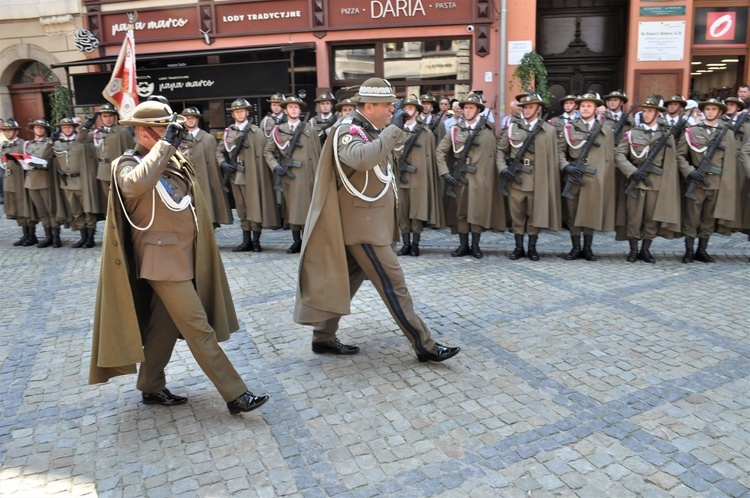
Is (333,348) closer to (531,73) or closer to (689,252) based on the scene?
(689,252)

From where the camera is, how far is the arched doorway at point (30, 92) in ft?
55.7

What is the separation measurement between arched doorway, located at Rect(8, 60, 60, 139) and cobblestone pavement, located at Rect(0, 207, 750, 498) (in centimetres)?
1232

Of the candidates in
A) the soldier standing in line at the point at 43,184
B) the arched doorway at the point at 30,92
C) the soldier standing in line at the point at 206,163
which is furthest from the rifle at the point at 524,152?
the arched doorway at the point at 30,92

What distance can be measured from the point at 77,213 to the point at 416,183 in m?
5.53

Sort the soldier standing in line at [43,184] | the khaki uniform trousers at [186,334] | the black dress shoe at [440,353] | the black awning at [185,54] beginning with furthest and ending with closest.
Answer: the black awning at [185,54] → the soldier standing in line at [43,184] → the black dress shoe at [440,353] → the khaki uniform trousers at [186,334]

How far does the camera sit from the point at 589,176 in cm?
823

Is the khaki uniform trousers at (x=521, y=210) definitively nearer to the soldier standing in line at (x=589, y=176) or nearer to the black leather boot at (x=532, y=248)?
the black leather boot at (x=532, y=248)

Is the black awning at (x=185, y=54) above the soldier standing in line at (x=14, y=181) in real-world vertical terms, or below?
above

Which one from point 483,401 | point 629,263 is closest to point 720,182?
point 629,263

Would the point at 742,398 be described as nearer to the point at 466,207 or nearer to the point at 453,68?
the point at 466,207

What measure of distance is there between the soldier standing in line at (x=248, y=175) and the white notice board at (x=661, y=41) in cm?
906

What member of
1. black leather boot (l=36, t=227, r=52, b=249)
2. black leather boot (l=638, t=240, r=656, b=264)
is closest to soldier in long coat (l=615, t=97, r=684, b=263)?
black leather boot (l=638, t=240, r=656, b=264)

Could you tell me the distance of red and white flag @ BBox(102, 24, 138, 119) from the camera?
Result: 9242 mm

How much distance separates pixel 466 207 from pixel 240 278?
126 inches
